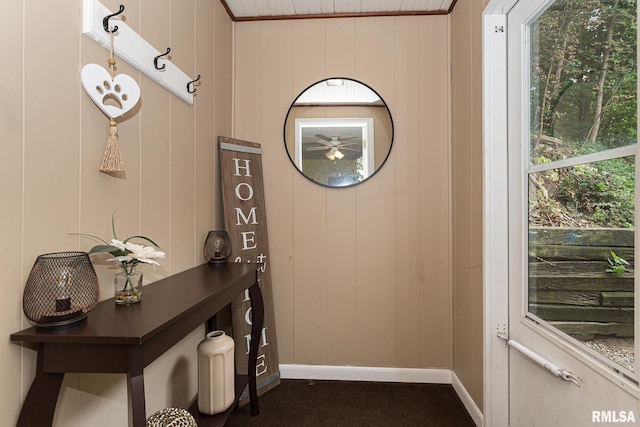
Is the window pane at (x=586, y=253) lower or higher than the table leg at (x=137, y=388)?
higher

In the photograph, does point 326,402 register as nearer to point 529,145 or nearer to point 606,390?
point 606,390

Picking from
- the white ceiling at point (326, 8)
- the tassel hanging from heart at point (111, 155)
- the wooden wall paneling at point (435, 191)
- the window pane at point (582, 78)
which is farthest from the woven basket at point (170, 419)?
the white ceiling at point (326, 8)

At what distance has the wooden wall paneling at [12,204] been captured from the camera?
74cm

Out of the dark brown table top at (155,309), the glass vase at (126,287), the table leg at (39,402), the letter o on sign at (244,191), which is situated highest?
the letter o on sign at (244,191)

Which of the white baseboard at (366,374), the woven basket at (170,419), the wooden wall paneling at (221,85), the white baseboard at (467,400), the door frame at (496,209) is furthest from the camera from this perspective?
the white baseboard at (366,374)

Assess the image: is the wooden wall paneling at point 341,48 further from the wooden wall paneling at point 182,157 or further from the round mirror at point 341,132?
the wooden wall paneling at point 182,157

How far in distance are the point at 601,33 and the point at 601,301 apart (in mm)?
838

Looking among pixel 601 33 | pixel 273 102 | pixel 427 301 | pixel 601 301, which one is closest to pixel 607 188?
pixel 601 301

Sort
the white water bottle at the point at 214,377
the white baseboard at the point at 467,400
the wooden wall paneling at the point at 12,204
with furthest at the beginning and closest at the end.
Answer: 1. the white baseboard at the point at 467,400
2. the white water bottle at the point at 214,377
3. the wooden wall paneling at the point at 12,204

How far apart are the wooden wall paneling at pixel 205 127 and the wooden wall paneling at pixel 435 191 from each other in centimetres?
129

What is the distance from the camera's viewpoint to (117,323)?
0.84 metres

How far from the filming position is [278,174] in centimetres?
216

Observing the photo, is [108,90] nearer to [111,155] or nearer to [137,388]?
[111,155]

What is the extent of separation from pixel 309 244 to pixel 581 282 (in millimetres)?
1420
